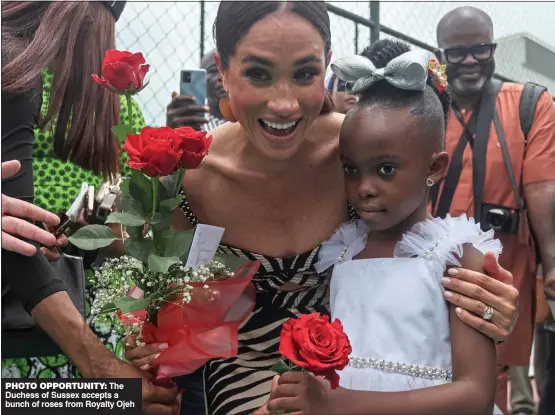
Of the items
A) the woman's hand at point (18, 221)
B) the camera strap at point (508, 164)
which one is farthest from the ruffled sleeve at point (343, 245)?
the camera strap at point (508, 164)

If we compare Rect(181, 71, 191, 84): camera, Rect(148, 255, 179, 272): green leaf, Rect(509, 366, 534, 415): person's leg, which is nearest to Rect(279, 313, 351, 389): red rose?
Rect(148, 255, 179, 272): green leaf

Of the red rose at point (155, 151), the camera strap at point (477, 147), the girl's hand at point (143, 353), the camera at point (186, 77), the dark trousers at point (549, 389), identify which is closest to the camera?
the red rose at point (155, 151)

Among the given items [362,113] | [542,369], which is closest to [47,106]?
[362,113]

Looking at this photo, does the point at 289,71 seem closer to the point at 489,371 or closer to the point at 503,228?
the point at 489,371

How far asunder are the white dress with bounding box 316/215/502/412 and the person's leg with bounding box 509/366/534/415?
44.4 inches

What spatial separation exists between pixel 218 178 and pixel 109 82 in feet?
1.35

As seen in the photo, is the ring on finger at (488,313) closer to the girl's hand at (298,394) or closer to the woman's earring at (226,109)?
the girl's hand at (298,394)

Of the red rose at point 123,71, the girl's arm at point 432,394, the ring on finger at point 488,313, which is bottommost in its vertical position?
the girl's arm at point 432,394

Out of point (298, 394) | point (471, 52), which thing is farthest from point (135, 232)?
point (471, 52)

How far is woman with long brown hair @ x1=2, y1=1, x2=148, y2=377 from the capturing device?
145cm

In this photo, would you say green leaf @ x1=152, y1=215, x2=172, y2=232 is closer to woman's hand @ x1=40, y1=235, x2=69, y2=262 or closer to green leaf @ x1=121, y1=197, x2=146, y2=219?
green leaf @ x1=121, y1=197, x2=146, y2=219

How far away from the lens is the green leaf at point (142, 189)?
1257mm

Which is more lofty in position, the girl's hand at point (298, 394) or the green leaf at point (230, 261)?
the green leaf at point (230, 261)

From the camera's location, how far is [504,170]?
1944 millimetres
